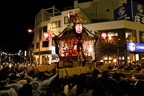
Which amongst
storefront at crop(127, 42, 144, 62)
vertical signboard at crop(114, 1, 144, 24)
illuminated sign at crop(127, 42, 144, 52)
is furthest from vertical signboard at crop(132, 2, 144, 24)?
storefront at crop(127, 42, 144, 62)

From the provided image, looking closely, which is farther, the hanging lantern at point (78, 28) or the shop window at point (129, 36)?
the shop window at point (129, 36)

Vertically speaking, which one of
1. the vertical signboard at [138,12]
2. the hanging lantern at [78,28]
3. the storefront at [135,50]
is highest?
the vertical signboard at [138,12]

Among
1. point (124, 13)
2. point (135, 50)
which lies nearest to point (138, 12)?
point (124, 13)

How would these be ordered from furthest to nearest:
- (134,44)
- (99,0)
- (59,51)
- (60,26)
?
1. (99,0)
2. (60,26)
3. (134,44)
4. (59,51)

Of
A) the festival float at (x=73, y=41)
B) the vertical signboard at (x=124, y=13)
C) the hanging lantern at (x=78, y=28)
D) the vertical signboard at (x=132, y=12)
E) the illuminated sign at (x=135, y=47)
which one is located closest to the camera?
the hanging lantern at (x=78, y=28)

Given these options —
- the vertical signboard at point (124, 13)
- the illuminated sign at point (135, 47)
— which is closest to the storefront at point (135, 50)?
the illuminated sign at point (135, 47)

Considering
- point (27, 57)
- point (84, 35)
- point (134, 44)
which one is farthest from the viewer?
point (27, 57)

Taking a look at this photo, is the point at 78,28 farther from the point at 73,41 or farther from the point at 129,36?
the point at 129,36

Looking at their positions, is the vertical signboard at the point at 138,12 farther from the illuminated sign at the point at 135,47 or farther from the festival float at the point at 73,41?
the festival float at the point at 73,41

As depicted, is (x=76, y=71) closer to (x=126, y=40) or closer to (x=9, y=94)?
(x=9, y=94)

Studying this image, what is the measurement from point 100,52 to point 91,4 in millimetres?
14287

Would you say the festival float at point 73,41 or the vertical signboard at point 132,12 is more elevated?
the vertical signboard at point 132,12

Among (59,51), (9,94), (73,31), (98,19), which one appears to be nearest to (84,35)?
(73,31)

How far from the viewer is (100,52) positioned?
859 inches
